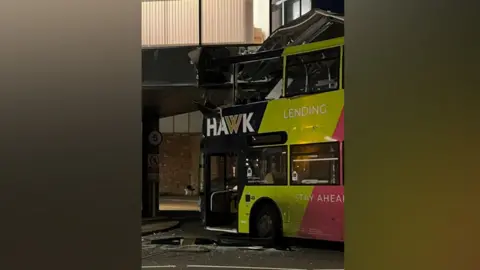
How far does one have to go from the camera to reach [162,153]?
28.0 meters

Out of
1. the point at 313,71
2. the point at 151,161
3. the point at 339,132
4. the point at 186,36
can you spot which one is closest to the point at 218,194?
the point at 313,71

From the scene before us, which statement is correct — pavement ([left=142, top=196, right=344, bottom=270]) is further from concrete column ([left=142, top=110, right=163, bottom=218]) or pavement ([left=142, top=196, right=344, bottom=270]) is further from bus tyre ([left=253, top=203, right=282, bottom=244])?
concrete column ([left=142, top=110, right=163, bottom=218])

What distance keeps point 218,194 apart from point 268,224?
2015 millimetres

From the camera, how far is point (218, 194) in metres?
13.4

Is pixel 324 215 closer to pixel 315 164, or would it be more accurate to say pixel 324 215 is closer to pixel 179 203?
pixel 315 164

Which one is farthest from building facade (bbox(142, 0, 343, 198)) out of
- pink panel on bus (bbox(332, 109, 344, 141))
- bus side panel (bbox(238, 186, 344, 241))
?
bus side panel (bbox(238, 186, 344, 241))

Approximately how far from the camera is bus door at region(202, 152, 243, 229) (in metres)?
13.2

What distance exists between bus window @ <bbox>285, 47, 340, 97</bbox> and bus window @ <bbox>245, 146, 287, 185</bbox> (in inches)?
46.6
